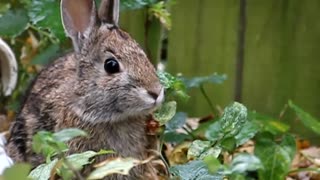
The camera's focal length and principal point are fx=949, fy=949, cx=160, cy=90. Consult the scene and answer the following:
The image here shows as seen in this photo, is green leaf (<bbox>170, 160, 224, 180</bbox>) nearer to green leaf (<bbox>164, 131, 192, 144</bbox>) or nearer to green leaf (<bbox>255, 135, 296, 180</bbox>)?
green leaf (<bbox>255, 135, 296, 180</bbox>)

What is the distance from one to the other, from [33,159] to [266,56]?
1689 mm

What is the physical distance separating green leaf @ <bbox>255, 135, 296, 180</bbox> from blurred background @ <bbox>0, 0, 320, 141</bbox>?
4.98 feet

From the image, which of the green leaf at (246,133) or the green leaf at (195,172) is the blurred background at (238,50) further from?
the green leaf at (195,172)

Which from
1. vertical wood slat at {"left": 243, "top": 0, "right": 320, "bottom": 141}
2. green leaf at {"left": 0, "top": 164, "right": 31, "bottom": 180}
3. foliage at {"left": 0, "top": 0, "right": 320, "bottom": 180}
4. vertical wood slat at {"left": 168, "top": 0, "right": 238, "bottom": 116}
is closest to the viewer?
green leaf at {"left": 0, "top": 164, "right": 31, "bottom": 180}

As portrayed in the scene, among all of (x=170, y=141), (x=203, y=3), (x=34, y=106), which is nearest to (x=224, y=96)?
(x=203, y=3)

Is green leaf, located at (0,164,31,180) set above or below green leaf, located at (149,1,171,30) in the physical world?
above

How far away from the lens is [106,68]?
10.9 ft

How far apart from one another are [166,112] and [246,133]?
0.89 feet

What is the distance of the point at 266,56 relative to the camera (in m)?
4.75

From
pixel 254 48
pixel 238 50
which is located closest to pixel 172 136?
pixel 238 50

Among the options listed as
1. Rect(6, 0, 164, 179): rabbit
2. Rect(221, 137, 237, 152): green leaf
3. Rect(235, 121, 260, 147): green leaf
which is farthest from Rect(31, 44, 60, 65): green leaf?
Rect(221, 137, 237, 152): green leaf

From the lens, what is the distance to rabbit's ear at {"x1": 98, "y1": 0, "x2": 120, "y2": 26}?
3406mm

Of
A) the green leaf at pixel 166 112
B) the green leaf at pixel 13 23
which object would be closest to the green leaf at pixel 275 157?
the green leaf at pixel 166 112

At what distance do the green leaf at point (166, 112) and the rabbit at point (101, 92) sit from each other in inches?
1.5
